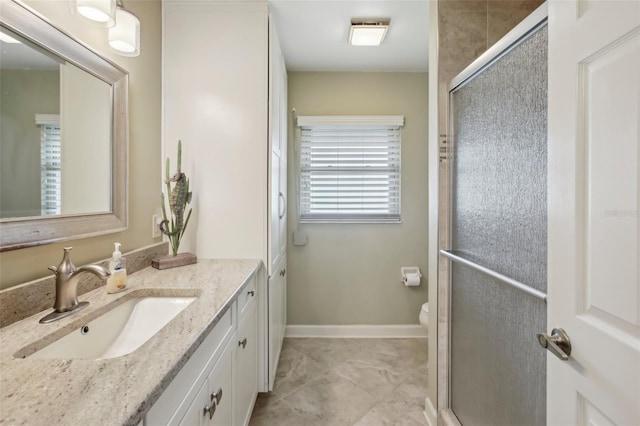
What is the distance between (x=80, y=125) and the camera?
113 centimetres

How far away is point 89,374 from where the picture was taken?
600mm

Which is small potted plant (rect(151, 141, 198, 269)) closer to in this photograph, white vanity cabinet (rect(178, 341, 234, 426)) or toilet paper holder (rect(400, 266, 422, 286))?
white vanity cabinet (rect(178, 341, 234, 426))

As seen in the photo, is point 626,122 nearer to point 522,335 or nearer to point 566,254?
point 566,254

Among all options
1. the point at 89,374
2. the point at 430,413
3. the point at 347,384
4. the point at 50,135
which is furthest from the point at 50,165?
the point at 430,413

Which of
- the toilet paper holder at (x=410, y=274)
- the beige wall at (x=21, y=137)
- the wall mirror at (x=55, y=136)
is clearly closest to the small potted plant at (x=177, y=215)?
the wall mirror at (x=55, y=136)

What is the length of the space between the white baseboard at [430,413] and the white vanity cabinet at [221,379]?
1.01 meters

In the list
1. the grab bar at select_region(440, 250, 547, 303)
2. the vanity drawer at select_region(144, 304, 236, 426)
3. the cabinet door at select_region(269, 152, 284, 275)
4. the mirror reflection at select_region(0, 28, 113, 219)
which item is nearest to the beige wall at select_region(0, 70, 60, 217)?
the mirror reflection at select_region(0, 28, 113, 219)

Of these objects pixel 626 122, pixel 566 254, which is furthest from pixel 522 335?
pixel 626 122

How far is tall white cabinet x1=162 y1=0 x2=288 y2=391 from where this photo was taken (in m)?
1.70

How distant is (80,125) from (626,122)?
1.70 metres

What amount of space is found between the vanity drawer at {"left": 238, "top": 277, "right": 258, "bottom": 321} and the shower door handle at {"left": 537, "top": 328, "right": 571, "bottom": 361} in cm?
111

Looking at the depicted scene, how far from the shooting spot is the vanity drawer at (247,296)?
129 cm

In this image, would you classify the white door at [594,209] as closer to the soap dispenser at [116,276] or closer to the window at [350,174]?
the soap dispenser at [116,276]

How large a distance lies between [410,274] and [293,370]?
1.29 metres
